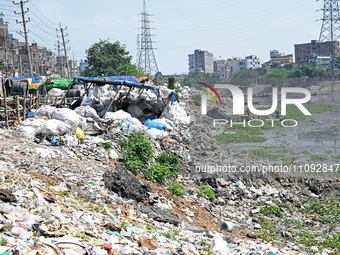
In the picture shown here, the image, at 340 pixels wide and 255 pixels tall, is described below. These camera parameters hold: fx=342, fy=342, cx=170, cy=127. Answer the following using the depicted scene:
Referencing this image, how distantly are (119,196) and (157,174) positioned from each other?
1.90m

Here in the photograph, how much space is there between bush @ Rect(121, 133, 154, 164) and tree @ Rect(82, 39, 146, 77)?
25.7 meters

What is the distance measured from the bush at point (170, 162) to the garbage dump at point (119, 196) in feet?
0.28

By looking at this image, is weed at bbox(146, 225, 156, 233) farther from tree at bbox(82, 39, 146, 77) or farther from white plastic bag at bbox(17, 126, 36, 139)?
tree at bbox(82, 39, 146, 77)

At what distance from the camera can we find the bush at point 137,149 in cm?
849

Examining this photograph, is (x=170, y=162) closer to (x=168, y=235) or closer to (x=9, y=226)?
(x=168, y=235)

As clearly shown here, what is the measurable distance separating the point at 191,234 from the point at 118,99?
8690mm

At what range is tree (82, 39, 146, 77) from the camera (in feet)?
114

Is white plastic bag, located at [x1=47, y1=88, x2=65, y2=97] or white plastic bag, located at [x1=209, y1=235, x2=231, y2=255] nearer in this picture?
white plastic bag, located at [x1=209, y1=235, x2=231, y2=255]

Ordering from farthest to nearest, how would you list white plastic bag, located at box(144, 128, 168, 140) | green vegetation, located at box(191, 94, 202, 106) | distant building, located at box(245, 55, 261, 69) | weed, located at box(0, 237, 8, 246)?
distant building, located at box(245, 55, 261, 69) < green vegetation, located at box(191, 94, 202, 106) < white plastic bag, located at box(144, 128, 168, 140) < weed, located at box(0, 237, 8, 246)

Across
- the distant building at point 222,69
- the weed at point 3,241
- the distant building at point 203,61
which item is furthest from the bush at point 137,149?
the distant building at point 203,61

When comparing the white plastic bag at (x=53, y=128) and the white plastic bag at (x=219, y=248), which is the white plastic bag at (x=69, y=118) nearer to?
the white plastic bag at (x=53, y=128)

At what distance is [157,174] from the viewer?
7.89 meters

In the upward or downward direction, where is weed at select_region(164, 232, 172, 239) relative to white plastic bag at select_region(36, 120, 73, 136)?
downward

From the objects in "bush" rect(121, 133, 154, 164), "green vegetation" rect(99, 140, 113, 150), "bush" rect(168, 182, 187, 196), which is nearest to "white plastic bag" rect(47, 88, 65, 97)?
"bush" rect(121, 133, 154, 164)
